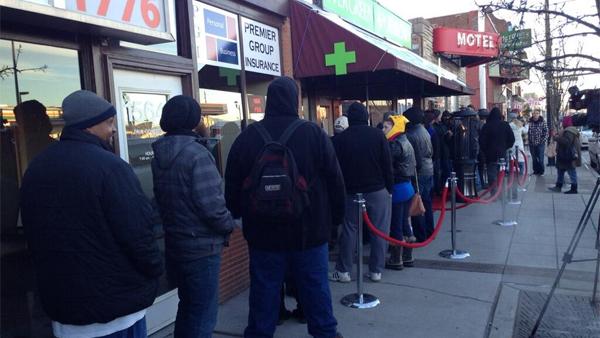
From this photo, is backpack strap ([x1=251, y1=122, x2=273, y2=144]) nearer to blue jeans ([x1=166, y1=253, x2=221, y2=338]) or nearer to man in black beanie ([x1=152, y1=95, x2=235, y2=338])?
man in black beanie ([x1=152, y1=95, x2=235, y2=338])

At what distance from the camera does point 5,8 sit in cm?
288

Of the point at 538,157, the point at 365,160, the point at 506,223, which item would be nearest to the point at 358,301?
the point at 365,160

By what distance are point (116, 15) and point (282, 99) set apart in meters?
1.45

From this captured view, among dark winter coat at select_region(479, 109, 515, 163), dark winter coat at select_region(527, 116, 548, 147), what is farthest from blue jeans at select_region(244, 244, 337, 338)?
dark winter coat at select_region(527, 116, 548, 147)

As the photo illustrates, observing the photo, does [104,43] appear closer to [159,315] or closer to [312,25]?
[159,315]

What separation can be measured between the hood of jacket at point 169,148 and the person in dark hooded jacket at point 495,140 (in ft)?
25.9

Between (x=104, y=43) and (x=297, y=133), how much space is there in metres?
1.87

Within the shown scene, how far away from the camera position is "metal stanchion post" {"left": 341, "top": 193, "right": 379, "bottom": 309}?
4527mm

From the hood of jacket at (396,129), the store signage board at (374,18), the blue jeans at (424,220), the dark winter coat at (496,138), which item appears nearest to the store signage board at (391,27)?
the store signage board at (374,18)

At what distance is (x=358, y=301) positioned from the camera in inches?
184

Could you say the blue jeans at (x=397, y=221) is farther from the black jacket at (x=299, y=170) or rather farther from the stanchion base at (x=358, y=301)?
the black jacket at (x=299, y=170)

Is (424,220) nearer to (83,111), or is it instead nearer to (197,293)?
(197,293)

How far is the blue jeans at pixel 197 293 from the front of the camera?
315cm

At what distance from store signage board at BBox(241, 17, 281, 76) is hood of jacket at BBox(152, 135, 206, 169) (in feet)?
11.2
